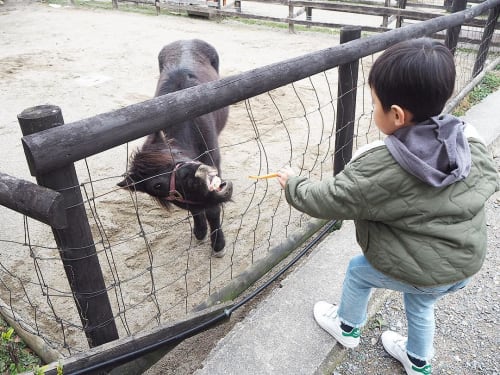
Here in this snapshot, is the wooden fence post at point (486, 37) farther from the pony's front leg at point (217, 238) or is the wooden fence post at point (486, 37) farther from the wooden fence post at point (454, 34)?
the pony's front leg at point (217, 238)

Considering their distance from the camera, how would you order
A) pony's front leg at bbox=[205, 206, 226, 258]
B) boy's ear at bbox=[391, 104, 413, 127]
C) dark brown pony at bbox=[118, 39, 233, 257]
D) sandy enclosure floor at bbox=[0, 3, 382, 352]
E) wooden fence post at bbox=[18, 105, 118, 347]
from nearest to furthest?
wooden fence post at bbox=[18, 105, 118, 347] → boy's ear at bbox=[391, 104, 413, 127] → dark brown pony at bbox=[118, 39, 233, 257] → sandy enclosure floor at bbox=[0, 3, 382, 352] → pony's front leg at bbox=[205, 206, 226, 258]


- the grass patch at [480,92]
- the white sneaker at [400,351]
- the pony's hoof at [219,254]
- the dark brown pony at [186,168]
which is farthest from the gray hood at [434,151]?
the grass patch at [480,92]

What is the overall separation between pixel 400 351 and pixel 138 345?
3.97 ft

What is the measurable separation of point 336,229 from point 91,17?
41.7 feet

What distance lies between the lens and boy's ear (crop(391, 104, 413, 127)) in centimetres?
142

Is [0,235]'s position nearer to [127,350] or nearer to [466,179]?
[127,350]

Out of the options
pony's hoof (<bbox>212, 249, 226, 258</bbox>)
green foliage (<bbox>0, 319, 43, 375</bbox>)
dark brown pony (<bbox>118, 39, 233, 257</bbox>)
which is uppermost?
dark brown pony (<bbox>118, 39, 233, 257</bbox>)

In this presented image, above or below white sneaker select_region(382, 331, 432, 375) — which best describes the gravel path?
below

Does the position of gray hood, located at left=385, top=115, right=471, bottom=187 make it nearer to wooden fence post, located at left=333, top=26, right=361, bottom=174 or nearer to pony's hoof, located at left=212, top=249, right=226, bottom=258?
wooden fence post, located at left=333, top=26, right=361, bottom=174

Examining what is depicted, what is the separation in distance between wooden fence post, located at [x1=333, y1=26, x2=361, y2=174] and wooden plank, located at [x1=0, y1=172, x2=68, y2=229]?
1950mm

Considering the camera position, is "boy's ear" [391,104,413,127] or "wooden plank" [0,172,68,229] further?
"boy's ear" [391,104,413,127]

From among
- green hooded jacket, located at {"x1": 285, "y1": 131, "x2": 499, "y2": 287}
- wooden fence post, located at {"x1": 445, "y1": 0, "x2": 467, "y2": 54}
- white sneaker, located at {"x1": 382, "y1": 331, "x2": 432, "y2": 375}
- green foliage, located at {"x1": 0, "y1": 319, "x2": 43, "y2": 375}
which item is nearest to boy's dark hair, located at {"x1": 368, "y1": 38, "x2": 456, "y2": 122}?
green hooded jacket, located at {"x1": 285, "y1": 131, "x2": 499, "y2": 287}

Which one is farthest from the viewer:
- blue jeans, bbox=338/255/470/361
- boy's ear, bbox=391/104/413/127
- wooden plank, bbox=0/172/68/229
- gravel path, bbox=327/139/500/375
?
gravel path, bbox=327/139/500/375

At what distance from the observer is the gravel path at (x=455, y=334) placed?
207cm
